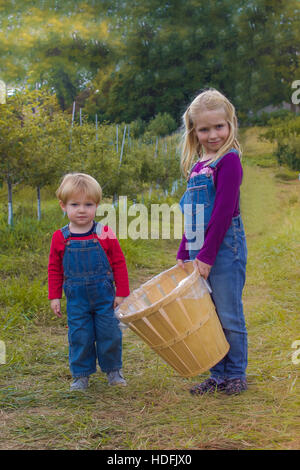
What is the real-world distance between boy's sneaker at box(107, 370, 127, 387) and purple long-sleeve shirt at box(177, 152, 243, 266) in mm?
788

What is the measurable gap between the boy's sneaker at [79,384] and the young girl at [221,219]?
21.6 inches

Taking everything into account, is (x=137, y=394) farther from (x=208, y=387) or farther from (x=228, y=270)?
(x=228, y=270)

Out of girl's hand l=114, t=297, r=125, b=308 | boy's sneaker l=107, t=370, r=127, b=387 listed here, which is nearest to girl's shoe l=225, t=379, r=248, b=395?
boy's sneaker l=107, t=370, r=127, b=387

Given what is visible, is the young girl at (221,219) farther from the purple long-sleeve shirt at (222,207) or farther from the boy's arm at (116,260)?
the boy's arm at (116,260)

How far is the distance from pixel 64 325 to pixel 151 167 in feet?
29.6

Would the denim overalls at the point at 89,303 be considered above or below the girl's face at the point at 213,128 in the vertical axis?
below

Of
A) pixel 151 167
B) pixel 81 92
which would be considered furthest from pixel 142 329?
pixel 81 92

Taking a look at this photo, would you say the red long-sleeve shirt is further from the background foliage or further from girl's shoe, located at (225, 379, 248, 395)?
the background foliage

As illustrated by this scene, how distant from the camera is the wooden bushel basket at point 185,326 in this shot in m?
1.95

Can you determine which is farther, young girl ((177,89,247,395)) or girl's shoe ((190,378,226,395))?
girl's shoe ((190,378,226,395))

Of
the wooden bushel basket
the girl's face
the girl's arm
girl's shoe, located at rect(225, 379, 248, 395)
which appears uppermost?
the girl's face

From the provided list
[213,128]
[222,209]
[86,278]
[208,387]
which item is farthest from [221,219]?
[208,387]

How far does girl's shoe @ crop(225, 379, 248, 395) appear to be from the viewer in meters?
2.26

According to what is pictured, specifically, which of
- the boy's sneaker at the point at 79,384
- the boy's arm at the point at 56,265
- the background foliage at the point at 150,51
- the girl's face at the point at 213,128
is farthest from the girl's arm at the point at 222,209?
the background foliage at the point at 150,51
